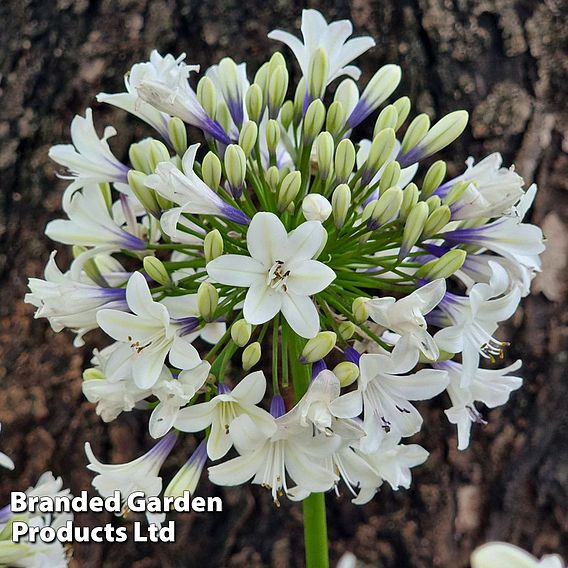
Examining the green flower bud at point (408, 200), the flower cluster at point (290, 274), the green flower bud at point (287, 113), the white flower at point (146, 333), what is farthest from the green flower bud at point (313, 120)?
the white flower at point (146, 333)

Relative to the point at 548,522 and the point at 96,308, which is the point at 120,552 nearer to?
the point at 96,308

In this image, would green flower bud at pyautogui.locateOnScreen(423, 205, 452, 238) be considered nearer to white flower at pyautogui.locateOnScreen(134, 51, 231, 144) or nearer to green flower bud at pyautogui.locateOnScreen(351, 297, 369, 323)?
green flower bud at pyautogui.locateOnScreen(351, 297, 369, 323)

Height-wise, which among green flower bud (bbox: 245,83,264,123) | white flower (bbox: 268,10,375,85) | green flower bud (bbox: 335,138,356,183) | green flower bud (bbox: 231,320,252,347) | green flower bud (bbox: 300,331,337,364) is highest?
white flower (bbox: 268,10,375,85)

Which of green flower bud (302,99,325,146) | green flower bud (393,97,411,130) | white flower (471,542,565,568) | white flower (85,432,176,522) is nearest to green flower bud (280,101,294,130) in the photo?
green flower bud (302,99,325,146)

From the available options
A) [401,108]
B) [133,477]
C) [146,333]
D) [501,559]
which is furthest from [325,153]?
[501,559]

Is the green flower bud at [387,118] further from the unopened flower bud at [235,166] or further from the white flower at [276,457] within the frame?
the white flower at [276,457]

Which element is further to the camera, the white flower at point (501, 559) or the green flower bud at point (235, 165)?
the green flower bud at point (235, 165)
